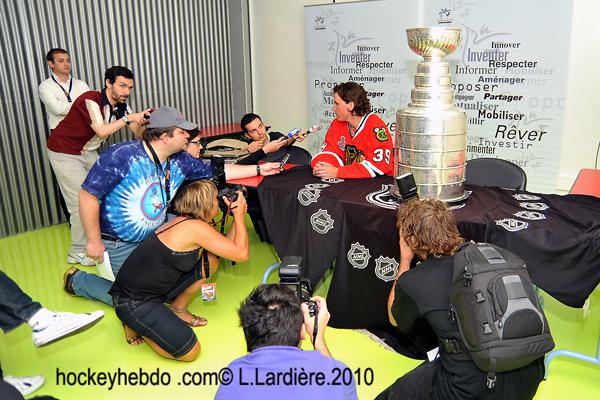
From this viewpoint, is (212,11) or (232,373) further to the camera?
(212,11)

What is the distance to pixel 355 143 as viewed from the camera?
3.13 meters

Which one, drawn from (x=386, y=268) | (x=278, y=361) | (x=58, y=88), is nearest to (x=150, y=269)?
(x=386, y=268)

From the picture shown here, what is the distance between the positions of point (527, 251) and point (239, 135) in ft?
11.3

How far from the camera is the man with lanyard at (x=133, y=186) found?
2.64 metres

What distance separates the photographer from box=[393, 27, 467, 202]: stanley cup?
2.27 m

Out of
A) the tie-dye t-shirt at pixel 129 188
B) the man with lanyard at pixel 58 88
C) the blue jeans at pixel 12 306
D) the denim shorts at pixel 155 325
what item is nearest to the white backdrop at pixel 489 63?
the man with lanyard at pixel 58 88

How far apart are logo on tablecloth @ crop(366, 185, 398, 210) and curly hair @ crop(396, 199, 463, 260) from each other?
19.9 inches

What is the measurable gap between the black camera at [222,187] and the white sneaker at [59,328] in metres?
0.84

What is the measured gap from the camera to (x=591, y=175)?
2.90m

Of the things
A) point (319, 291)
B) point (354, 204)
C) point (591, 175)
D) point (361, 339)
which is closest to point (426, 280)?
point (354, 204)

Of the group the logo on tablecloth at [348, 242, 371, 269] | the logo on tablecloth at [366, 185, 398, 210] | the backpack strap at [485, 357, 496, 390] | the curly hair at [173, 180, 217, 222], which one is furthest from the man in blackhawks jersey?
the backpack strap at [485, 357, 496, 390]

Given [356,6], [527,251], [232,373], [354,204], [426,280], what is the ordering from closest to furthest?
1. [232,373]
2. [426,280]
3. [527,251]
4. [354,204]
5. [356,6]

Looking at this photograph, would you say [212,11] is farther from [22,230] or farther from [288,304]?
[288,304]

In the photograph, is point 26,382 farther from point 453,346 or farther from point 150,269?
point 453,346
